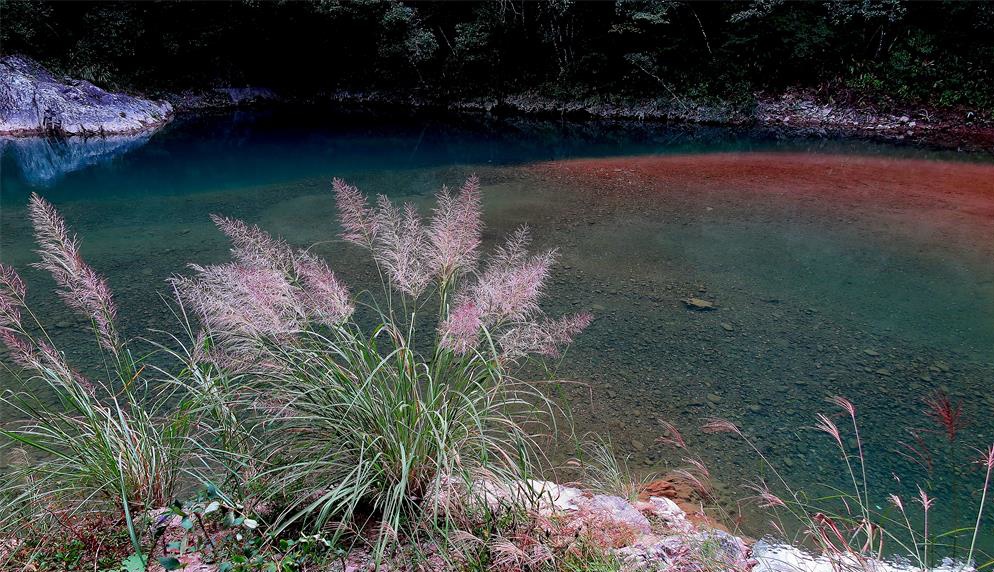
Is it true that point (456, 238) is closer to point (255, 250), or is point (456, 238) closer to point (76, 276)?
point (255, 250)

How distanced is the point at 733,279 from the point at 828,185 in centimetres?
384

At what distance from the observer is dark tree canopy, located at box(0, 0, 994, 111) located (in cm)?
1186

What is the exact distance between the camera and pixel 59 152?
35.4ft

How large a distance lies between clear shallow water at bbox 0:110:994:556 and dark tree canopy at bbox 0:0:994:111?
3.48 m

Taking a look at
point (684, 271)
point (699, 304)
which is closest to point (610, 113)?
point (684, 271)

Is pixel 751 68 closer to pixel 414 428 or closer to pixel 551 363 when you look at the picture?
pixel 551 363

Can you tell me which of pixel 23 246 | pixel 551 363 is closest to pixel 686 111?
pixel 551 363

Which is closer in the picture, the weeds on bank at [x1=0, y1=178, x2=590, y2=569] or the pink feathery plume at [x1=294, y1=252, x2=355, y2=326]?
the weeds on bank at [x1=0, y1=178, x2=590, y2=569]

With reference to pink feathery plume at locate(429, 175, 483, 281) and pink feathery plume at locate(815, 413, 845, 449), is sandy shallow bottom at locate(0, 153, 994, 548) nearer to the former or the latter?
pink feathery plume at locate(815, 413, 845, 449)

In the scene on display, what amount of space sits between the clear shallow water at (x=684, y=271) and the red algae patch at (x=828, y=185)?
2.8 inches

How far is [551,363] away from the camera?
12.1ft

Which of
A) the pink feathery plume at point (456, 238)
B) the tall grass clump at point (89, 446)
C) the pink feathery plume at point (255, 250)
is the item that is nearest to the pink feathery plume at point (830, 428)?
the pink feathery plume at point (456, 238)

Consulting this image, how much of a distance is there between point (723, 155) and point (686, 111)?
159 inches

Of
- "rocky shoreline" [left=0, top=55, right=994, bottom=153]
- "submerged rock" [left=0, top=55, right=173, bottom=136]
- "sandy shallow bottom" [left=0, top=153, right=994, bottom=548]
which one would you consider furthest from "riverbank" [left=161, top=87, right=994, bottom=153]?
"sandy shallow bottom" [left=0, top=153, right=994, bottom=548]
